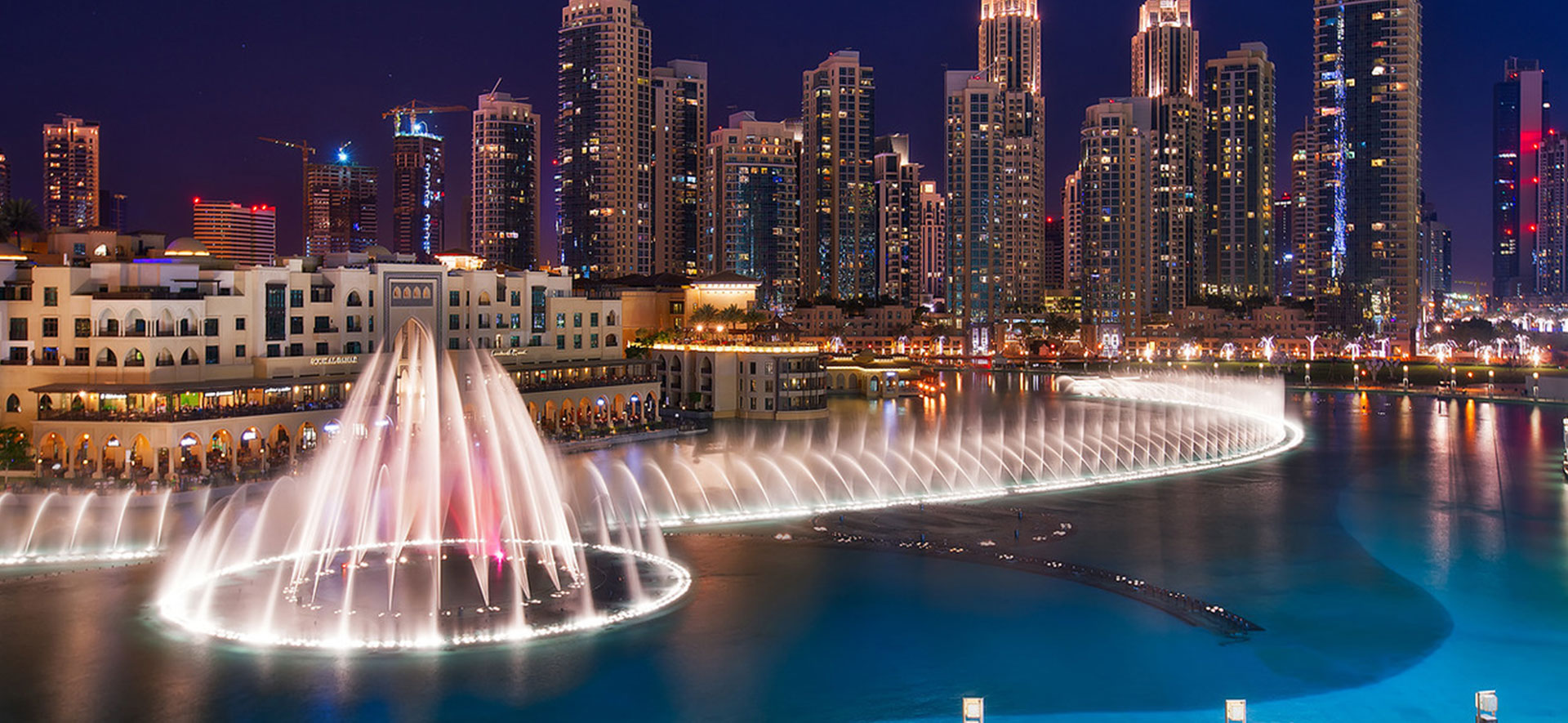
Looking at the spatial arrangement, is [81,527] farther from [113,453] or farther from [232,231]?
[232,231]

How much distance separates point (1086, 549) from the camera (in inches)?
1667

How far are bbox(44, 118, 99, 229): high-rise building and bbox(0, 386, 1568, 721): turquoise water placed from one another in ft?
471

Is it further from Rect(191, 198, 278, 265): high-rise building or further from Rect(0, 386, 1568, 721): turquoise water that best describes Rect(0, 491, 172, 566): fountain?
Rect(191, 198, 278, 265): high-rise building

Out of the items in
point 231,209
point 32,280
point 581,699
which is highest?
point 231,209

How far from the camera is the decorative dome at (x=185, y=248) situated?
7021 cm

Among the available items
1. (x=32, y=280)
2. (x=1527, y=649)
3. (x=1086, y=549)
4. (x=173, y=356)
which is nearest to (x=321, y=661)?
(x=1086, y=549)

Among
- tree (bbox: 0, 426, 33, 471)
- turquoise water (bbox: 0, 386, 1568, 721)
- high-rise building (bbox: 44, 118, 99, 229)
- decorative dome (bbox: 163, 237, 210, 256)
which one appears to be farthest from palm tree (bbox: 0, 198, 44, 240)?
high-rise building (bbox: 44, 118, 99, 229)

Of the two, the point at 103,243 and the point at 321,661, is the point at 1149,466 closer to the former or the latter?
the point at 321,661

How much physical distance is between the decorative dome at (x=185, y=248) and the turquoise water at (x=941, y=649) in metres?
38.1


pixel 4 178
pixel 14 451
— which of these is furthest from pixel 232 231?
pixel 14 451

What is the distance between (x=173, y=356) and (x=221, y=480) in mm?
11769

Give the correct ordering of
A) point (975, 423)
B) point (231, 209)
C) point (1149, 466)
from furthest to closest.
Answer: point (231, 209)
point (975, 423)
point (1149, 466)

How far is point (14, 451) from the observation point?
53.6 m

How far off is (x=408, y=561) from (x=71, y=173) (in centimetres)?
15210
